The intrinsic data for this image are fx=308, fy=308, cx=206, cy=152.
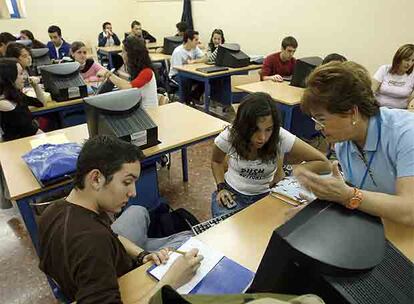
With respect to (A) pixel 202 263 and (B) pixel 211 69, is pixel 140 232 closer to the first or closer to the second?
(A) pixel 202 263

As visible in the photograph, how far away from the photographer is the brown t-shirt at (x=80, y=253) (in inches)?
30.7

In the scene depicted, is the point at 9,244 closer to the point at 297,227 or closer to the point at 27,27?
the point at 297,227

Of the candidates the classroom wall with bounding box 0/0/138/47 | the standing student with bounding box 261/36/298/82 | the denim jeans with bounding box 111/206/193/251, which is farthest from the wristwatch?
the classroom wall with bounding box 0/0/138/47

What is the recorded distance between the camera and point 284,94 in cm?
300

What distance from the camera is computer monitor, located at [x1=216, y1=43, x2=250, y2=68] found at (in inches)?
158

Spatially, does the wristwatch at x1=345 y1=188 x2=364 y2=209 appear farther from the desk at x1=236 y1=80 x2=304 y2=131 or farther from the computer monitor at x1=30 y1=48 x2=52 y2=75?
the computer monitor at x1=30 y1=48 x2=52 y2=75

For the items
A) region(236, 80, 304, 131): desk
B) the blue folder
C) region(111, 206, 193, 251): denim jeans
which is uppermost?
the blue folder

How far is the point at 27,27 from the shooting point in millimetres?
6520

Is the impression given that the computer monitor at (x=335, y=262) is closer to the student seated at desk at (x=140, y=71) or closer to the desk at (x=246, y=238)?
the desk at (x=246, y=238)

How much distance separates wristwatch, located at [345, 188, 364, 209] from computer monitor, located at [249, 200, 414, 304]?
0.07 m

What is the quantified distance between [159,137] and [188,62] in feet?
8.80

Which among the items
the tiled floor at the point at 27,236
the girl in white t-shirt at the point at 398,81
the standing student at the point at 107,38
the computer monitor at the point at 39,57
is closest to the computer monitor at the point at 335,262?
the tiled floor at the point at 27,236

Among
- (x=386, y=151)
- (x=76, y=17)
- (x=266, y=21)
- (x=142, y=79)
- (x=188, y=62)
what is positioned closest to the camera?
(x=386, y=151)

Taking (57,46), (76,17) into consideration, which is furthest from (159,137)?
(76,17)
